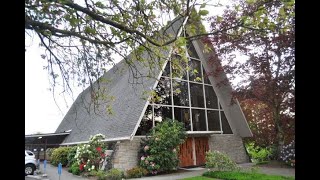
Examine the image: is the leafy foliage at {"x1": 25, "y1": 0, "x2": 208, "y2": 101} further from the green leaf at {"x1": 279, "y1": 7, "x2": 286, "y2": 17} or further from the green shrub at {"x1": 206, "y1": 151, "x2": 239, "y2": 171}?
the green shrub at {"x1": 206, "y1": 151, "x2": 239, "y2": 171}

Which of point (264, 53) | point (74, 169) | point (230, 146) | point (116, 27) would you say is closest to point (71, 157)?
point (74, 169)

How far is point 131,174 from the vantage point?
168 inches

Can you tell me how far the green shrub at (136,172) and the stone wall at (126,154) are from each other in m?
0.10

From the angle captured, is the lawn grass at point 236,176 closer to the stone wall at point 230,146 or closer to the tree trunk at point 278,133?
the tree trunk at point 278,133

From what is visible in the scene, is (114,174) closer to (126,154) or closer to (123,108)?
(126,154)

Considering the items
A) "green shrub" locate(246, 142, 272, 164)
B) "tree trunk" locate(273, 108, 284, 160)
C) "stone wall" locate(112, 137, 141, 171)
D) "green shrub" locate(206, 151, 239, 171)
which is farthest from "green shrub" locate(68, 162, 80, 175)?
"green shrub" locate(206, 151, 239, 171)

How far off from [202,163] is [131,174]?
2316mm

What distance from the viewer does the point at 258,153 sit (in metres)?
5.28

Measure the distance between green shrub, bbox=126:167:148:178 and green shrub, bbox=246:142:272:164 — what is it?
202 cm

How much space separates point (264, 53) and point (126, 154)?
110 inches

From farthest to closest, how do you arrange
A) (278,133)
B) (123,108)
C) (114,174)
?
(123,108)
(114,174)
(278,133)

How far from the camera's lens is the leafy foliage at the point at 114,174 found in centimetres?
368
